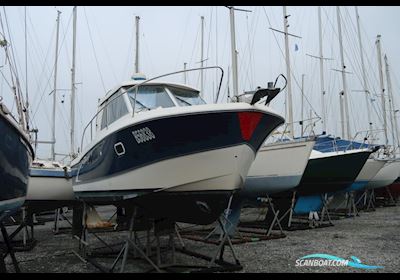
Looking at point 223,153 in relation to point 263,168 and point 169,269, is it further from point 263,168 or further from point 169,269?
point 263,168

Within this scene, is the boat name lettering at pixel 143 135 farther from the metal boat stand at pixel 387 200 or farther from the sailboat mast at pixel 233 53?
the metal boat stand at pixel 387 200

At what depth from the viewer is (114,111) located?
6879mm

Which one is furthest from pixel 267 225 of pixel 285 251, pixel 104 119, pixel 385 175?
pixel 385 175

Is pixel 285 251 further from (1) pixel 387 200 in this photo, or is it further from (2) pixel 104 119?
(1) pixel 387 200

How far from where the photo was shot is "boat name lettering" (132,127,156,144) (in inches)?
211

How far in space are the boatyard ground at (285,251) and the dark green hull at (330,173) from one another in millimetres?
1280

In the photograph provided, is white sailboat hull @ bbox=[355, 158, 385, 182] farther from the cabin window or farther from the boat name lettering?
the boat name lettering

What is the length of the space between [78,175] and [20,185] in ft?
8.14

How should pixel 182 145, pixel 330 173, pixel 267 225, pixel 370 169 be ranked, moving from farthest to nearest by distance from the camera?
pixel 370 169 → pixel 330 173 → pixel 267 225 → pixel 182 145

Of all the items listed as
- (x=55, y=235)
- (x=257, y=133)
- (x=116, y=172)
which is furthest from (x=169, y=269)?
(x=55, y=235)

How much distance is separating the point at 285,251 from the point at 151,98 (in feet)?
13.2

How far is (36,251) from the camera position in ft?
27.5

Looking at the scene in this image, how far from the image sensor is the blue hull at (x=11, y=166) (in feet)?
14.7

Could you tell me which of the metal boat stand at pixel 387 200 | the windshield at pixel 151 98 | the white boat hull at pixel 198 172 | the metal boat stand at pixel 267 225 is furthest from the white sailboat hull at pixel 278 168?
the metal boat stand at pixel 387 200
